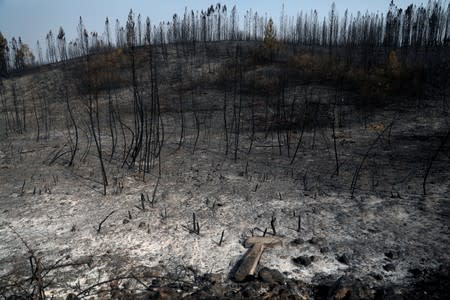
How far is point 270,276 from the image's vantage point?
219 centimetres

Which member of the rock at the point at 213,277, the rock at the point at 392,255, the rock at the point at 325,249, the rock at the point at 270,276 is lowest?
the rock at the point at 213,277

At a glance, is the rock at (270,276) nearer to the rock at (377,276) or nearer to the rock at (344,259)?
the rock at (344,259)

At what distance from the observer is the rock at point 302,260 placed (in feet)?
7.68

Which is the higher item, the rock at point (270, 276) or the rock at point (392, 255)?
the rock at point (392, 255)

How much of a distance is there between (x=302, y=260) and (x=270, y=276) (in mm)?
315

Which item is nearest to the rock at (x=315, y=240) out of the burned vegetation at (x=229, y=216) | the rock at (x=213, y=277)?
the burned vegetation at (x=229, y=216)

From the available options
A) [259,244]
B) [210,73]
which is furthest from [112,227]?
[210,73]

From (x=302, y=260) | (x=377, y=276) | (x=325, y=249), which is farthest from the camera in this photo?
(x=325, y=249)

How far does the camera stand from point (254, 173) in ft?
15.2

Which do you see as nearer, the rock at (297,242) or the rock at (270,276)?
the rock at (270,276)

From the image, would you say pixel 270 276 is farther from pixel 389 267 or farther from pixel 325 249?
pixel 389 267

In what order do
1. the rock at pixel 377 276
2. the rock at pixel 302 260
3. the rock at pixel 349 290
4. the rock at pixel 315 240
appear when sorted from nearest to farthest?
the rock at pixel 349 290
the rock at pixel 377 276
the rock at pixel 302 260
the rock at pixel 315 240

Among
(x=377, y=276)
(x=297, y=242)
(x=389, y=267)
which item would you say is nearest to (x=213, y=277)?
(x=297, y=242)

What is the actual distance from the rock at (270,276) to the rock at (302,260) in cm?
21
